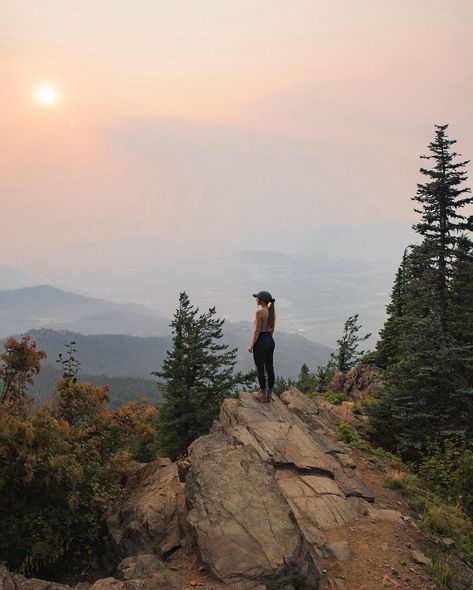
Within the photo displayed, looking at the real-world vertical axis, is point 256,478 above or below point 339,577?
above

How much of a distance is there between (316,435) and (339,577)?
5.96 meters

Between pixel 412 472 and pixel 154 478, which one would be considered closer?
pixel 154 478

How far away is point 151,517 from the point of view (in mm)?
9195

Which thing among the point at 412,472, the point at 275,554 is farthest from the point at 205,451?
the point at 412,472

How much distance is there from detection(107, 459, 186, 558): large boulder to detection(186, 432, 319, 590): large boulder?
1240 millimetres

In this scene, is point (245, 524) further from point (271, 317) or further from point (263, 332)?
point (271, 317)

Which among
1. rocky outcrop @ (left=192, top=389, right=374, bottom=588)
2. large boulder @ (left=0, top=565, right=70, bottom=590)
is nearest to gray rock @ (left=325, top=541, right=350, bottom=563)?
rocky outcrop @ (left=192, top=389, right=374, bottom=588)

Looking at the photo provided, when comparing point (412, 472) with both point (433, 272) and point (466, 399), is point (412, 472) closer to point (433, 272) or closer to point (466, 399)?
point (466, 399)

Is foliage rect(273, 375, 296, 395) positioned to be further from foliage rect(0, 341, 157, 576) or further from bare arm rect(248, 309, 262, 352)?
foliage rect(0, 341, 157, 576)

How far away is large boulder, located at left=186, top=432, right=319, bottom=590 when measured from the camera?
6477 mm

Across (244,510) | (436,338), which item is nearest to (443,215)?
(436,338)

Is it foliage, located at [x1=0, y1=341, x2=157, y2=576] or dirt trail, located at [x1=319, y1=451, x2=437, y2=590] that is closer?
dirt trail, located at [x1=319, y1=451, x2=437, y2=590]

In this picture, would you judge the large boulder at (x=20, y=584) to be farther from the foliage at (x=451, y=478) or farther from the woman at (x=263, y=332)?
the foliage at (x=451, y=478)

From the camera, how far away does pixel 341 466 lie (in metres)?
11.4
